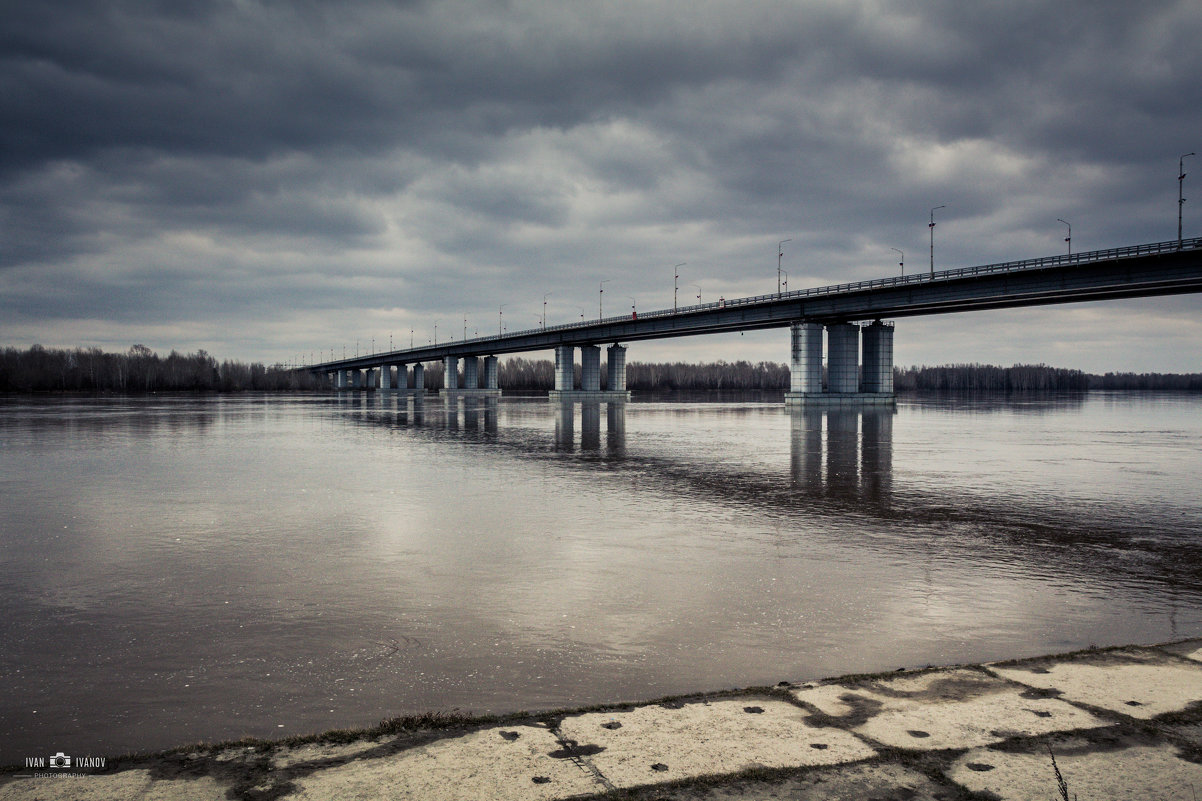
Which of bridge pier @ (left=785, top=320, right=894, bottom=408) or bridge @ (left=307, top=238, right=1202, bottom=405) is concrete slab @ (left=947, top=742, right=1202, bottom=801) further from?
bridge pier @ (left=785, top=320, right=894, bottom=408)

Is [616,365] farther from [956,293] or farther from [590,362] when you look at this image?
[956,293]

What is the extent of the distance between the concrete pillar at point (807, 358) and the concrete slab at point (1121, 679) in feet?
274

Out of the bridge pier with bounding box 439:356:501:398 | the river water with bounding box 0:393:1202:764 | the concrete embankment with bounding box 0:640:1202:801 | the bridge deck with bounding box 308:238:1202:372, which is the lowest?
the river water with bounding box 0:393:1202:764

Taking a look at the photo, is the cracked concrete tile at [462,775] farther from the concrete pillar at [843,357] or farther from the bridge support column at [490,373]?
the bridge support column at [490,373]

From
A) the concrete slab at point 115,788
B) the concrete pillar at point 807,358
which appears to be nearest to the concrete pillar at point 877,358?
the concrete pillar at point 807,358

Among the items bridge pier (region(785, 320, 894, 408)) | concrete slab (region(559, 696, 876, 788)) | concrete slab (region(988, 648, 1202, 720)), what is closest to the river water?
concrete slab (region(988, 648, 1202, 720))

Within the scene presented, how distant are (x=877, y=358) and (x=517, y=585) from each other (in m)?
91.7

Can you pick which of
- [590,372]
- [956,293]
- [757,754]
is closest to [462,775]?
[757,754]

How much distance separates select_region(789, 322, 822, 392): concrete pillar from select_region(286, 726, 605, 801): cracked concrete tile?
86271 mm

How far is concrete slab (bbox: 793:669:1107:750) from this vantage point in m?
5.09

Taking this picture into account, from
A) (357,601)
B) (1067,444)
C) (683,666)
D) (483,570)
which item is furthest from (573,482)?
(1067,444)

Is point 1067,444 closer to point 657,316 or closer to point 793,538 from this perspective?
point 793,538

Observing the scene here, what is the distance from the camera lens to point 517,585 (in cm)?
963

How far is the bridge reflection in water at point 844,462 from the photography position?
1872 cm
